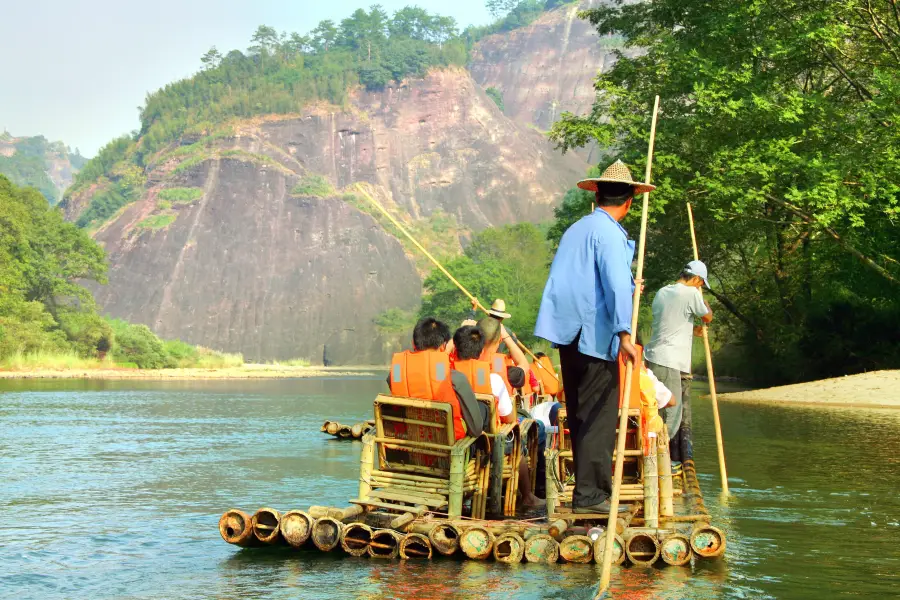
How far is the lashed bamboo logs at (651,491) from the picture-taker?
26.8ft

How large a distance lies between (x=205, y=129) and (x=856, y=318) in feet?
371

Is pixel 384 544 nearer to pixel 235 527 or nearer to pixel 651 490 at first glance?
pixel 235 527

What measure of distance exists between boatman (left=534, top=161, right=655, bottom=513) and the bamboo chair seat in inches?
36.9

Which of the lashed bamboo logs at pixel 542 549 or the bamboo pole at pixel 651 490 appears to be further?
the bamboo pole at pixel 651 490

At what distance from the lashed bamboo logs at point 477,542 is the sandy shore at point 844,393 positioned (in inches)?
901

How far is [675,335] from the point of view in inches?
468

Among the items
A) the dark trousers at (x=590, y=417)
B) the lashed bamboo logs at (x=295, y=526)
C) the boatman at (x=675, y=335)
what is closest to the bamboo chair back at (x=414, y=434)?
the lashed bamboo logs at (x=295, y=526)

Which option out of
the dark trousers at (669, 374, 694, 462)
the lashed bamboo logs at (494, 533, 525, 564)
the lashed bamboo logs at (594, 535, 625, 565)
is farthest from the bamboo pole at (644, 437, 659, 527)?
the dark trousers at (669, 374, 694, 462)

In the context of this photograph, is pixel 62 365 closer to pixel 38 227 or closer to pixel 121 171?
pixel 38 227

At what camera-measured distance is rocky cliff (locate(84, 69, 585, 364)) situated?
399 ft

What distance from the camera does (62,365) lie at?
211 ft

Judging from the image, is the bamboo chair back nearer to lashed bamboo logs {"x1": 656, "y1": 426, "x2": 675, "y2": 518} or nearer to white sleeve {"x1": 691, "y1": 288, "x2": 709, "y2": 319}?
lashed bamboo logs {"x1": 656, "y1": 426, "x2": 675, "y2": 518}

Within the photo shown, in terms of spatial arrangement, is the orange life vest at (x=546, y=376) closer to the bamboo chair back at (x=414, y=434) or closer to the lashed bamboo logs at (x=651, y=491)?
the bamboo chair back at (x=414, y=434)

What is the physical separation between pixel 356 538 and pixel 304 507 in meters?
2.56
